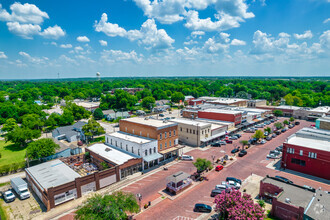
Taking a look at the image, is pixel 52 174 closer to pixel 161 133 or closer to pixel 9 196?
pixel 9 196

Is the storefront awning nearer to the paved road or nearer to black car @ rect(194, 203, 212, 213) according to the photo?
the paved road

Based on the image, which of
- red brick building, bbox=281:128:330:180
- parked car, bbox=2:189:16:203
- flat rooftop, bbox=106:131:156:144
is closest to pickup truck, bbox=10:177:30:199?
parked car, bbox=2:189:16:203

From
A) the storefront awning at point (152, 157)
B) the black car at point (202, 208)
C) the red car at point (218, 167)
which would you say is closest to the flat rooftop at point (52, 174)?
the storefront awning at point (152, 157)

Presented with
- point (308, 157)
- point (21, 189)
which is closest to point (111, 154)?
point (21, 189)

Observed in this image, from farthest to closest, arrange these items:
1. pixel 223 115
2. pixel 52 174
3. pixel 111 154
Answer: pixel 223 115 < pixel 111 154 < pixel 52 174

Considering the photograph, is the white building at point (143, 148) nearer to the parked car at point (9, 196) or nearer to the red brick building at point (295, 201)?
the parked car at point (9, 196)
